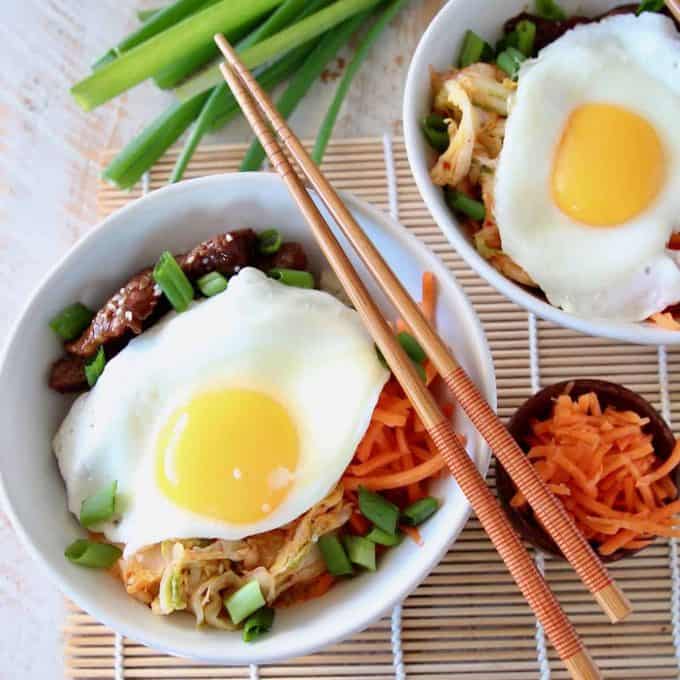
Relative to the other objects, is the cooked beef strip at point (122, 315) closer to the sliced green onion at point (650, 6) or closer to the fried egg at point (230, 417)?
the fried egg at point (230, 417)

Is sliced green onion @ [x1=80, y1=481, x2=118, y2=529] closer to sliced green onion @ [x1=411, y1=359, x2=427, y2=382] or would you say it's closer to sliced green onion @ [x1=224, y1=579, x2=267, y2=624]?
sliced green onion @ [x1=224, y1=579, x2=267, y2=624]

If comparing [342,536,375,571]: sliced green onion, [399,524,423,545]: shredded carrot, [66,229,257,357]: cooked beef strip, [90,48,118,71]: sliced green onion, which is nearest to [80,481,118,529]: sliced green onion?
[66,229,257,357]: cooked beef strip

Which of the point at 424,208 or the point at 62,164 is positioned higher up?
the point at 62,164

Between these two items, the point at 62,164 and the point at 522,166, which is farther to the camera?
the point at 62,164

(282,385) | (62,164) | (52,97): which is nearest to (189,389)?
(282,385)

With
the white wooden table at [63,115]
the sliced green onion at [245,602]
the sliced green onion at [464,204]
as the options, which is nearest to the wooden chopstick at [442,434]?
the sliced green onion at [464,204]

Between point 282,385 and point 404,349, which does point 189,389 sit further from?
point 404,349
